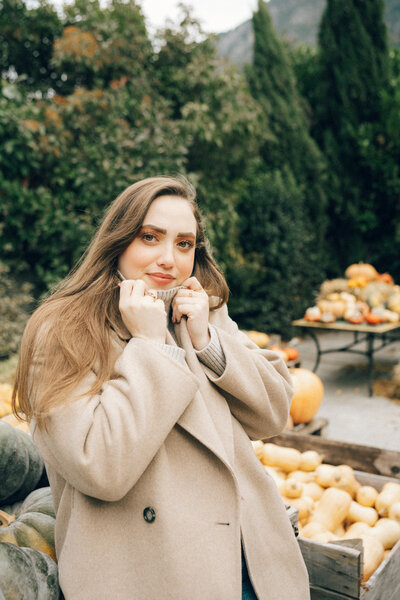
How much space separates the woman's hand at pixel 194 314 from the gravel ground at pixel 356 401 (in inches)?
135

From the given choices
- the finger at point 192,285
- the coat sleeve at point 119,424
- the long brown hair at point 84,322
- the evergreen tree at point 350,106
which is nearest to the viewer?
the coat sleeve at point 119,424

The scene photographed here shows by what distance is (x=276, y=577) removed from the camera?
145cm

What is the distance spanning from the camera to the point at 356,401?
5660 millimetres

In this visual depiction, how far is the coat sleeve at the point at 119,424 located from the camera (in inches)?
45.1

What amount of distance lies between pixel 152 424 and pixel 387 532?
181 centimetres

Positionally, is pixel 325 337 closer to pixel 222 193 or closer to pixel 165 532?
pixel 222 193

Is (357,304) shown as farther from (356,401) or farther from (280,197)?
(280,197)

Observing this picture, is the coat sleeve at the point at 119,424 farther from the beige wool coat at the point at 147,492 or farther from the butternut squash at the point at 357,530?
the butternut squash at the point at 357,530

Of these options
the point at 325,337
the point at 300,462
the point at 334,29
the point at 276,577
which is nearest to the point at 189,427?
the point at 276,577

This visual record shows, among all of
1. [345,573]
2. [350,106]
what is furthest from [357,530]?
[350,106]

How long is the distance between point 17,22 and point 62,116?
1.79 meters


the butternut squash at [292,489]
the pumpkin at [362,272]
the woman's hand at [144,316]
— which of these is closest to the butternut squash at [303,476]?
the butternut squash at [292,489]

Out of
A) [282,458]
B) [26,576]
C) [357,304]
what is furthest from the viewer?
[357,304]

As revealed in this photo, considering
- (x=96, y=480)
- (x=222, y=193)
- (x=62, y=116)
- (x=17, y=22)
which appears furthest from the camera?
(x=222, y=193)
